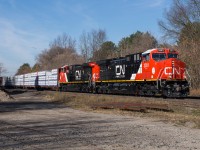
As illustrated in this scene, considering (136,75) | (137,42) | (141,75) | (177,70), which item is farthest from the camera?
(137,42)

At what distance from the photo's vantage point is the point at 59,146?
Result: 28.3ft

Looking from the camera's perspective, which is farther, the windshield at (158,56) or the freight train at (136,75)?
the windshield at (158,56)

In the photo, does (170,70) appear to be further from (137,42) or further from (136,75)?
(137,42)

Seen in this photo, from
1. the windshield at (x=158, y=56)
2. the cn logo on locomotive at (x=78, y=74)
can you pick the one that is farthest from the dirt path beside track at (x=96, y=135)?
the cn logo on locomotive at (x=78, y=74)

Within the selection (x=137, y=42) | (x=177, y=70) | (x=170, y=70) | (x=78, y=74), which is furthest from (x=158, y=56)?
(x=137, y=42)

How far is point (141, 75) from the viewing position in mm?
25844

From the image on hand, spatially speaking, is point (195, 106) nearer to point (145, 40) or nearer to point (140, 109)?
point (140, 109)

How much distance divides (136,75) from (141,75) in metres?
0.86

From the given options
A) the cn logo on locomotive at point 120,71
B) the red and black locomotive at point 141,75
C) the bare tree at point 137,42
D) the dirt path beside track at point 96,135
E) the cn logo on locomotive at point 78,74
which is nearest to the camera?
the dirt path beside track at point 96,135

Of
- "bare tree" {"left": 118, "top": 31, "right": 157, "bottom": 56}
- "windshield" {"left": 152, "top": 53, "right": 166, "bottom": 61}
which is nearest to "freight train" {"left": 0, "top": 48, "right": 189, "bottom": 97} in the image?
"windshield" {"left": 152, "top": 53, "right": 166, "bottom": 61}

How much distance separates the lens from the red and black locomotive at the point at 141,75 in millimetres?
23266

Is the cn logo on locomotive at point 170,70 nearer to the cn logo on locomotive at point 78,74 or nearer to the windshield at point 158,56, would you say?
the windshield at point 158,56

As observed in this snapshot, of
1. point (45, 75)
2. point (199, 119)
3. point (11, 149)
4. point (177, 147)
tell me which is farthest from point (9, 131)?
point (45, 75)

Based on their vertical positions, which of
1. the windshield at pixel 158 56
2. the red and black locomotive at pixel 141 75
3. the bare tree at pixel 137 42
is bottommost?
the red and black locomotive at pixel 141 75
